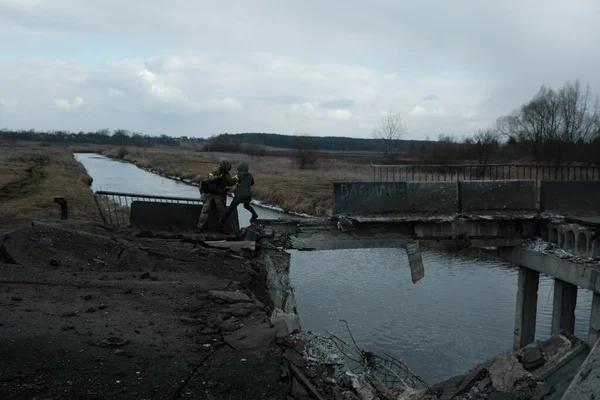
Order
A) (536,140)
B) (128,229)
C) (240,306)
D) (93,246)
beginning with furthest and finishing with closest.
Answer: (536,140) < (128,229) < (93,246) < (240,306)

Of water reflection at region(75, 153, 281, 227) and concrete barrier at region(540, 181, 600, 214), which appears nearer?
concrete barrier at region(540, 181, 600, 214)

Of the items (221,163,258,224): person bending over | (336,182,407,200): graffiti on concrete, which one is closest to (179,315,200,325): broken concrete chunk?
(221,163,258,224): person bending over

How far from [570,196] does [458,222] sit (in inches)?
118

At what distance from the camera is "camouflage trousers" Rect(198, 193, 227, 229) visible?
42.4 feet


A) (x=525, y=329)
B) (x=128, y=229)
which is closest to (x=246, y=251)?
(x=128, y=229)

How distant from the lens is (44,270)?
28.9 feet

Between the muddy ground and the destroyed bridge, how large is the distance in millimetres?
2631

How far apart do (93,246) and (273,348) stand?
17.2 ft

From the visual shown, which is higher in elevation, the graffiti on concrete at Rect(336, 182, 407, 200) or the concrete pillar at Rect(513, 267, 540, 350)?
the graffiti on concrete at Rect(336, 182, 407, 200)

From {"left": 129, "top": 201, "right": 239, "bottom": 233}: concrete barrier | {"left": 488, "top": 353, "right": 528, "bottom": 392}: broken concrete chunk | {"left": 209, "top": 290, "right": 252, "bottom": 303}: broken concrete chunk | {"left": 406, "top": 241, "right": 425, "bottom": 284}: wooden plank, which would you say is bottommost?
{"left": 488, "top": 353, "right": 528, "bottom": 392}: broken concrete chunk

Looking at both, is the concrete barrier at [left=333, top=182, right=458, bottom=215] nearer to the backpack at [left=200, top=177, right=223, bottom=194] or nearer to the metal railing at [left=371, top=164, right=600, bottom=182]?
the metal railing at [left=371, top=164, right=600, bottom=182]

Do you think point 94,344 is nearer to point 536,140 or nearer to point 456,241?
point 456,241

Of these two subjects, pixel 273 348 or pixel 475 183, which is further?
pixel 475 183

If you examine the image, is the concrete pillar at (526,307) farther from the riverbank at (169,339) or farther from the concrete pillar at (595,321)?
the riverbank at (169,339)
